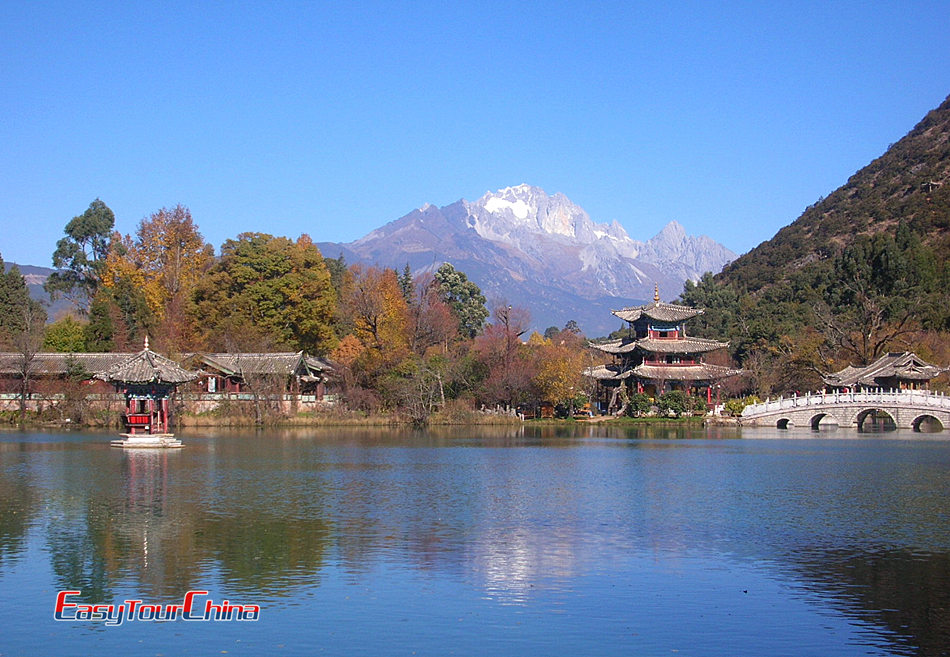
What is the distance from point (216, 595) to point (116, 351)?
56.9 metres

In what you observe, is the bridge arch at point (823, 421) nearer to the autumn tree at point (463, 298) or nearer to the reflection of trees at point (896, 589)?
the autumn tree at point (463, 298)

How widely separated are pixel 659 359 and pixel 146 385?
4390 centimetres

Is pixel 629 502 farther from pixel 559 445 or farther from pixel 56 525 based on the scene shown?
pixel 559 445

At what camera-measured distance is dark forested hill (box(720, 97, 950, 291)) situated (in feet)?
351

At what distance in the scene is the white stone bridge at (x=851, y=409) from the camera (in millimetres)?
56781

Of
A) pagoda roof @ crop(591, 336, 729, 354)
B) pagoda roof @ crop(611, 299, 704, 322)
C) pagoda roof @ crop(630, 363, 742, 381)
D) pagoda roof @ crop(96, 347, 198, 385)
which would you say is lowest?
pagoda roof @ crop(96, 347, 198, 385)

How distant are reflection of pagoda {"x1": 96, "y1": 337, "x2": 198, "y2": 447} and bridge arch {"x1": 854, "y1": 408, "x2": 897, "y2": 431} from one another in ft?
131

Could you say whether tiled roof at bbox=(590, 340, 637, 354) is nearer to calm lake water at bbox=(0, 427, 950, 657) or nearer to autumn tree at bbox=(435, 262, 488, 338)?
autumn tree at bbox=(435, 262, 488, 338)

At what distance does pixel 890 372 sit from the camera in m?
61.3

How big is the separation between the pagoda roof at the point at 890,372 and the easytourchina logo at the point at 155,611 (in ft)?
182

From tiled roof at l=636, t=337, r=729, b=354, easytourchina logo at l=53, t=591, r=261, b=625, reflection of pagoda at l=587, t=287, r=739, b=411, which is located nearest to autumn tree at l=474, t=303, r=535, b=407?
reflection of pagoda at l=587, t=287, r=739, b=411

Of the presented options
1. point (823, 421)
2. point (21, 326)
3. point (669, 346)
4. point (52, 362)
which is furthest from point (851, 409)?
point (21, 326)

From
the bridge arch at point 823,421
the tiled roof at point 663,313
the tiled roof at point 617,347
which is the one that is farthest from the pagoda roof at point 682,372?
the bridge arch at point 823,421

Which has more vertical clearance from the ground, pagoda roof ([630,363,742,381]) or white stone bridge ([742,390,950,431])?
pagoda roof ([630,363,742,381])
